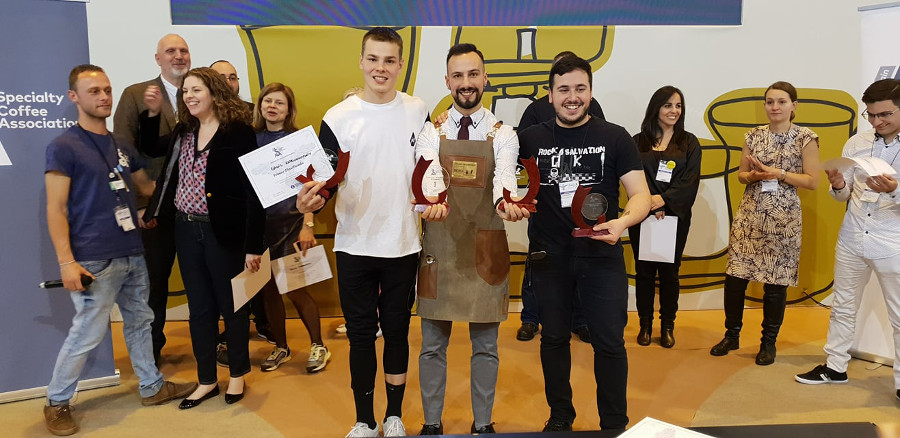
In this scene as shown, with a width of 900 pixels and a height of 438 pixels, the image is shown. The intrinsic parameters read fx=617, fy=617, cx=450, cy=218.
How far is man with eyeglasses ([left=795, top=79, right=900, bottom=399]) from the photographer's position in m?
3.03

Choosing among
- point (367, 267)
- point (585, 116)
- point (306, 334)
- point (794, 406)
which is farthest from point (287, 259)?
point (794, 406)

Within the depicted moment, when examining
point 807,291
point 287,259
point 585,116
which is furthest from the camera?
point 807,291

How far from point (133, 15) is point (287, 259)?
7.03ft

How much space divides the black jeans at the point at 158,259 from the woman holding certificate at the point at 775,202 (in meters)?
3.45

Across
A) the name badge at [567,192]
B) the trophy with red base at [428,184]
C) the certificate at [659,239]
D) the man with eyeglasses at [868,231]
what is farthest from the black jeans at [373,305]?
the man with eyeglasses at [868,231]

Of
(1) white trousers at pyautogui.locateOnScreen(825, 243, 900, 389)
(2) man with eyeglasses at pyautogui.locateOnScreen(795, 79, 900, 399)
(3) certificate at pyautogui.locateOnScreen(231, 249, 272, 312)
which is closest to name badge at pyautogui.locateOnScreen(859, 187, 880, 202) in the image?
(2) man with eyeglasses at pyautogui.locateOnScreen(795, 79, 900, 399)

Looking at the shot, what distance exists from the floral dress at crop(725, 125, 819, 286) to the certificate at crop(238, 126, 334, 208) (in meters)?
2.75

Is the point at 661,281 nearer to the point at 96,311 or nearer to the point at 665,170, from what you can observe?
the point at 665,170

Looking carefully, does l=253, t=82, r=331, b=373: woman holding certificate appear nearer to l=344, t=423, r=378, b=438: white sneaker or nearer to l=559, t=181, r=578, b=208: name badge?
l=344, t=423, r=378, b=438: white sneaker

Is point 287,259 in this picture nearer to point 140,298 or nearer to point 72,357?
point 140,298

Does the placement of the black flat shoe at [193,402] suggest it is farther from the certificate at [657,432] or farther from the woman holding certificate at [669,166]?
the woman holding certificate at [669,166]

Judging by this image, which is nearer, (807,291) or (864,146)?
(864,146)

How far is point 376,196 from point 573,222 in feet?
2.60

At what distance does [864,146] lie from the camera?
10.6 feet
